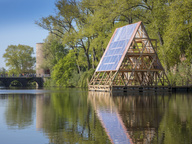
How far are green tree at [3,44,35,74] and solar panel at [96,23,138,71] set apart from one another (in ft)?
249

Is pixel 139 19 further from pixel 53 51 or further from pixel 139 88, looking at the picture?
pixel 53 51

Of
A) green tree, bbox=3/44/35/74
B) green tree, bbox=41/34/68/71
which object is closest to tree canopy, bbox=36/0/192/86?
green tree, bbox=41/34/68/71

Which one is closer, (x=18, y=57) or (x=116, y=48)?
(x=116, y=48)

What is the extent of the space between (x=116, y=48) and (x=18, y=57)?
7914cm

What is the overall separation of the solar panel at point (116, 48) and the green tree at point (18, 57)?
75948 millimetres

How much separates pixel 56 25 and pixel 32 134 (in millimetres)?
62532

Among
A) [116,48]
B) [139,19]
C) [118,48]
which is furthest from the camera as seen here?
[139,19]

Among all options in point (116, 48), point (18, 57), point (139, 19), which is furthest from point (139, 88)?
point (18, 57)

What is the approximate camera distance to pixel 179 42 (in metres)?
48.4

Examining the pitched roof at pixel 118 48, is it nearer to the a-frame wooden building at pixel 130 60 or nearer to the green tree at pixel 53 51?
the a-frame wooden building at pixel 130 60

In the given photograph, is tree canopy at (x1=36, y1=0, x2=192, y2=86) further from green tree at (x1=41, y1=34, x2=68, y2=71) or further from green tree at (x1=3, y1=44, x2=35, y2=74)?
green tree at (x1=3, y1=44, x2=35, y2=74)

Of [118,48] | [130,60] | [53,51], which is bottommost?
[130,60]

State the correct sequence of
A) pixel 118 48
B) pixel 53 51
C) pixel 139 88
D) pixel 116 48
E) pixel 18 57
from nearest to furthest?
pixel 139 88 → pixel 118 48 → pixel 116 48 → pixel 53 51 → pixel 18 57

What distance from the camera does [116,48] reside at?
1964 inches
